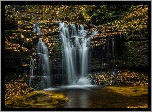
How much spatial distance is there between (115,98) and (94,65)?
3259 mm

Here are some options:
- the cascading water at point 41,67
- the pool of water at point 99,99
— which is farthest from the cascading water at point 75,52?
the pool of water at point 99,99

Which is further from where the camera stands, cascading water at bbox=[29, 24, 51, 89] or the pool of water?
cascading water at bbox=[29, 24, 51, 89]

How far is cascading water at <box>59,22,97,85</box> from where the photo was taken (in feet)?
33.2

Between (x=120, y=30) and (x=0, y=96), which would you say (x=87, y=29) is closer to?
(x=120, y=30)

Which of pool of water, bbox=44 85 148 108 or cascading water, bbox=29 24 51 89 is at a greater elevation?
cascading water, bbox=29 24 51 89

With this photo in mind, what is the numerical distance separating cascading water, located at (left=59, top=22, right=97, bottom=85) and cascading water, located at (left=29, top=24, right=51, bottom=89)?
0.82 meters

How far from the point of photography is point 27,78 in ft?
28.6

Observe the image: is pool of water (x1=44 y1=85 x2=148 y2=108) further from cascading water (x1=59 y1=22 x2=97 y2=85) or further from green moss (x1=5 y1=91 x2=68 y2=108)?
cascading water (x1=59 y1=22 x2=97 y2=85)

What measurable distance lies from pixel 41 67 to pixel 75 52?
1.71m

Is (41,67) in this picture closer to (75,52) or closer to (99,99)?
(75,52)

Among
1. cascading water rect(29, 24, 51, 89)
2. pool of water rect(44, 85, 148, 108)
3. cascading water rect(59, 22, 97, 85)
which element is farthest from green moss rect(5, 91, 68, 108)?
cascading water rect(59, 22, 97, 85)

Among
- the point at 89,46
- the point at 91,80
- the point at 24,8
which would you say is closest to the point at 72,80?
the point at 91,80

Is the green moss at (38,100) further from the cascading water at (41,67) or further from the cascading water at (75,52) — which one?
the cascading water at (75,52)

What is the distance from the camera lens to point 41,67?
376 inches
